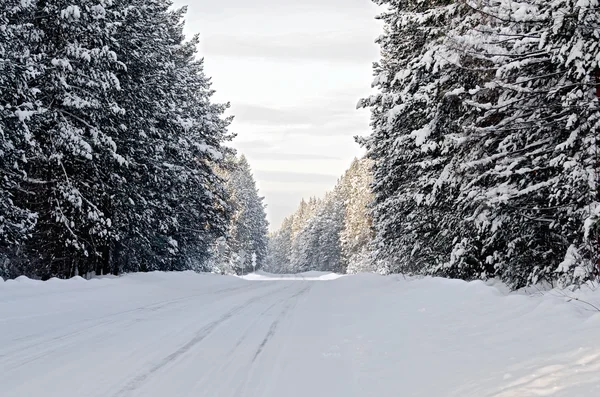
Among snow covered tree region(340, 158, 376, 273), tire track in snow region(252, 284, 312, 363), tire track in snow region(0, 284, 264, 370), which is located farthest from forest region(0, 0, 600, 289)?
snow covered tree region(340, 158, 376, 273)

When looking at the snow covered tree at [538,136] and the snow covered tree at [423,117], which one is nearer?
the snow covered tree at [538,136]

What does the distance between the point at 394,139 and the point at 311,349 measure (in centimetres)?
1160

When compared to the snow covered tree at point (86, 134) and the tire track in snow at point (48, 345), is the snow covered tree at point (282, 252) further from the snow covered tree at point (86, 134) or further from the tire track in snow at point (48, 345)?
the tire track in snow at point (48, 345)

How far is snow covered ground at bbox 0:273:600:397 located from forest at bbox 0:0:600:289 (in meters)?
2.06

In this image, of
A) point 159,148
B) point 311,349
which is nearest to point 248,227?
point 159,148

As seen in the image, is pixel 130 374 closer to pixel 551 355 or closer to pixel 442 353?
pixel 442 353

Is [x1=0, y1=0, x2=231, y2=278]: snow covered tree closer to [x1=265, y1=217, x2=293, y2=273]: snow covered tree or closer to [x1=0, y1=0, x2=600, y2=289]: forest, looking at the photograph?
[x1=0, y1=0, x2=600, y2=289]: forest

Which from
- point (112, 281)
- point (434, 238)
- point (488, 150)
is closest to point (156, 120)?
point (112, 281)

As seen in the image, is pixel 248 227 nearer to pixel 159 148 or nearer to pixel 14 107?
pixel 159 148

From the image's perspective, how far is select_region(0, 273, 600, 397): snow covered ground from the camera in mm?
4820

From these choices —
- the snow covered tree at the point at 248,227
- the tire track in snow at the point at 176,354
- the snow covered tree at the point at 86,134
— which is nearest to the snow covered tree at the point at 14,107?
the snow covered tree at the point at 86,134

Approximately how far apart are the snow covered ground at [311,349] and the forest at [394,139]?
2.06 meters

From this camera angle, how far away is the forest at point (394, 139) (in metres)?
9.00

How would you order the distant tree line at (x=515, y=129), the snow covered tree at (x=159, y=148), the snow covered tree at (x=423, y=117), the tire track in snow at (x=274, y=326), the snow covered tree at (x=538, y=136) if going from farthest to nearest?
1. the snow covered tree at (x=159, y=148)
2. the snow covered tree at (x=423, y=117)
3. the distant tree line at (x=515, y=129)
4. the snow covered tree at (x=538, y=136)
5. the tire track in snow at (x=274, y=326)
